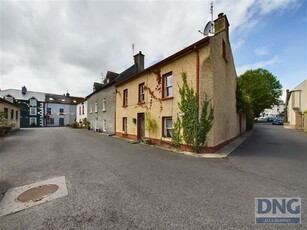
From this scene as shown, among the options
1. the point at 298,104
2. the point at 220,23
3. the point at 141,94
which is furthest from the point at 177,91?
the point at 298,104

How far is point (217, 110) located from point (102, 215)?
8.56 m

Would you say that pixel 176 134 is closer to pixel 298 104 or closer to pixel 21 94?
pixel 298 104

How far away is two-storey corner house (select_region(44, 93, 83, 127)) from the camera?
45.3m

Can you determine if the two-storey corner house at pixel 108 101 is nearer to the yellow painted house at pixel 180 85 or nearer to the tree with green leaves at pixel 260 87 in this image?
the yellow painted house at pixel 180 85

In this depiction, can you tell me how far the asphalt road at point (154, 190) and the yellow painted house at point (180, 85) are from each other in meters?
3.41

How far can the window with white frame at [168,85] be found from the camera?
11.0m

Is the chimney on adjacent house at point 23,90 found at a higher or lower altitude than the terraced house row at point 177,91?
higher

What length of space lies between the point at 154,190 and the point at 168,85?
26.8 feet

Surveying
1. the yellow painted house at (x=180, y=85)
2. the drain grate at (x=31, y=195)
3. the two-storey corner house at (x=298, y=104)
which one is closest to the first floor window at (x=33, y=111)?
the yellow painted house at (x=180, y=85)

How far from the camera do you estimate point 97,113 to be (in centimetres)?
2386

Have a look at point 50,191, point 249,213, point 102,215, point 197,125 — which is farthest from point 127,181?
point 197,125

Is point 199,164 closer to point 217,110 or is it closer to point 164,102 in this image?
point 217,110

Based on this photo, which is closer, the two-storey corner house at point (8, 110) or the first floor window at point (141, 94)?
the first floor window at point (141, 94)

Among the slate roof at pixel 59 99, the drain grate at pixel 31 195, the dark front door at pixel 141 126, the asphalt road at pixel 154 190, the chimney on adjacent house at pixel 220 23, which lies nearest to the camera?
the asphalt road at pixel 154 190
